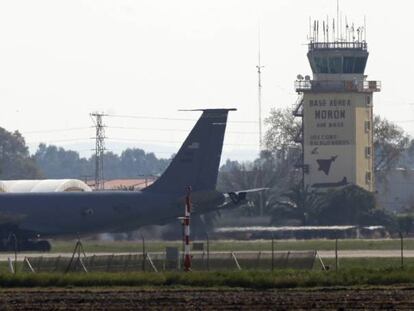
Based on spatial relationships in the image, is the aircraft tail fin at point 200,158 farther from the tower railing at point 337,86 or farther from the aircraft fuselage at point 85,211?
the tower railing at point 337,86

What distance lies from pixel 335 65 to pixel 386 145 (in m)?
31.1

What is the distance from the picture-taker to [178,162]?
2995 inches

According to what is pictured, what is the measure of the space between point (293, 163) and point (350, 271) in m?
80.7

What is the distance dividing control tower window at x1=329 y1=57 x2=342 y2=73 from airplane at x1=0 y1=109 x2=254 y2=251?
153ft

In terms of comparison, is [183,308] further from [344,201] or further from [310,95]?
[310,95]

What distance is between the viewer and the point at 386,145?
495 feet

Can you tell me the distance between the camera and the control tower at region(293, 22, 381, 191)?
117812mm

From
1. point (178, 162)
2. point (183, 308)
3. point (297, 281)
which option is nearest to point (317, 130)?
→ point (178, 162)

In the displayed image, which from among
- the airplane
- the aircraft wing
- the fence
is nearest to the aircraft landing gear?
the airplane

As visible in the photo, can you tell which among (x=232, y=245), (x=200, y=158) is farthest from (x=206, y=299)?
(x=200, y=158)

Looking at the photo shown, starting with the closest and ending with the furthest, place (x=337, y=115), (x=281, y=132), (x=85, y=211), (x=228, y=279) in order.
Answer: (x=228, y=279), (x=85, y=211), (x=337, y=115), (x=281, y=132)

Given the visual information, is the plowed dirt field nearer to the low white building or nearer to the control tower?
the low white building

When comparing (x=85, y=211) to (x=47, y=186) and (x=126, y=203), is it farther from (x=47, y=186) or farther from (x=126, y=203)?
(x=47, y=186)

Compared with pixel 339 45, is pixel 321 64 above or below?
below
